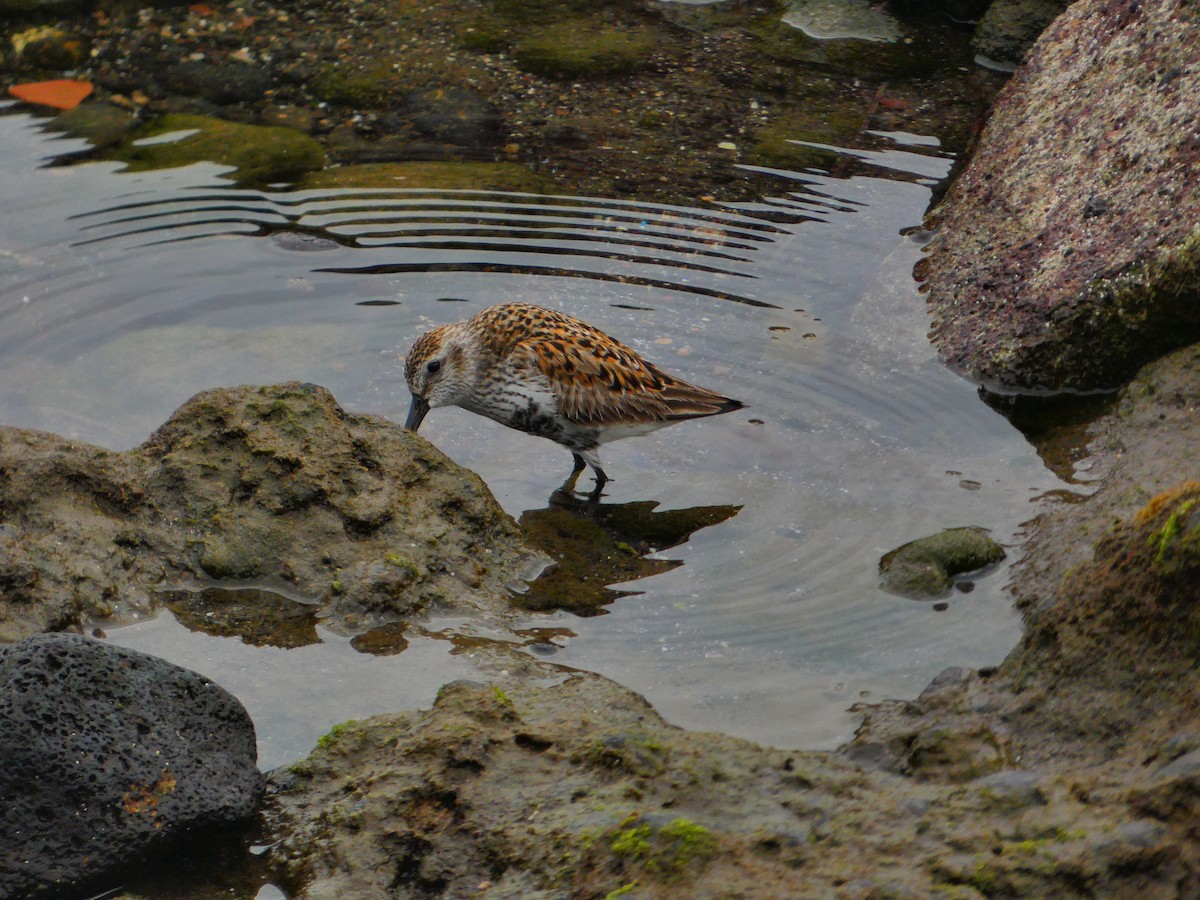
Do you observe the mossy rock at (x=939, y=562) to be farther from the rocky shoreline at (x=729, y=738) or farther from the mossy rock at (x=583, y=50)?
the mossy rock at (x=583, y=50)

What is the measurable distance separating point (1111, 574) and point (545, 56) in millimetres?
8596

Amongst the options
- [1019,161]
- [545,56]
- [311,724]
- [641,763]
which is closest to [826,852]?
[641,763]

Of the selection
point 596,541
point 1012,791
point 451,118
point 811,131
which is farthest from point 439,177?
point 1012,791

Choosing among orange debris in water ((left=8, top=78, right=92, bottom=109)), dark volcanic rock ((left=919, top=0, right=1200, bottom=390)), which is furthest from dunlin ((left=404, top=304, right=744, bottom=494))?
orange debris in water ((left=8, top=78, right=92, bottom=109))

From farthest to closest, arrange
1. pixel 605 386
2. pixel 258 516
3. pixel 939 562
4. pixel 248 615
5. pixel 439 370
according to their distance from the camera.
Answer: pixel 439 370
pixel 605 386
pixel 939 562
pixel 258 516
pixel 248 615

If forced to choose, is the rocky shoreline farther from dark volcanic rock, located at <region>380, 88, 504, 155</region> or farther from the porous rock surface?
dark volcanic rock, located at <region>380, 88, 504, 155</region>

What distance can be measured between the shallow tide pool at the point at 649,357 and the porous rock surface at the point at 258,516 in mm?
261

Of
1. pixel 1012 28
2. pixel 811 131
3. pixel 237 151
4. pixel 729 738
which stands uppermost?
pixel 1012 28

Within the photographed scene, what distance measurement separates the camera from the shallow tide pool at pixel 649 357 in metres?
5.46

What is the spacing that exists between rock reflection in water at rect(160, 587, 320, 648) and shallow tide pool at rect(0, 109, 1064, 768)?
7cm

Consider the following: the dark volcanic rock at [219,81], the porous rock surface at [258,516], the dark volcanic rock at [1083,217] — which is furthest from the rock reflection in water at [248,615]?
the dark volcanic rock at [219,81]

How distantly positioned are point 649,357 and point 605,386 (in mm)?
1129

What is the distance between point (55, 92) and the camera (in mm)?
11336

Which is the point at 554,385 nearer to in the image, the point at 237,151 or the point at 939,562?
the point at 939,562
